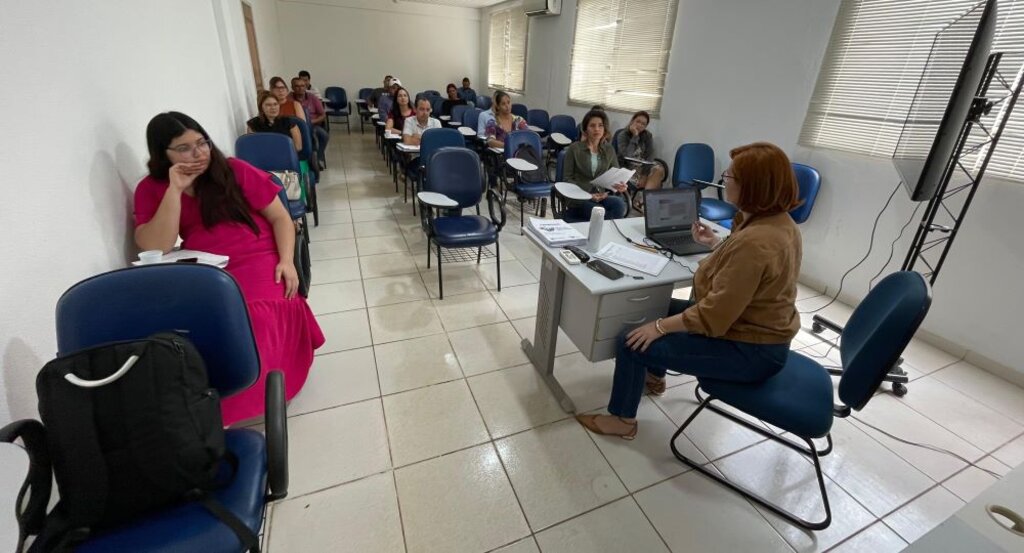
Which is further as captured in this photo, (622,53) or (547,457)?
(622,53)

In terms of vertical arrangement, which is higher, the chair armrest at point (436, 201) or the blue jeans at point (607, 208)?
the chair armrest at point (436, 201)

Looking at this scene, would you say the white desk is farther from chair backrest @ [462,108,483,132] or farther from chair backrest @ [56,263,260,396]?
chair backrest @ [462,108,483,132]

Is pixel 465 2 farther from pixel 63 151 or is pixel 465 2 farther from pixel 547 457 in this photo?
pixel 547 457

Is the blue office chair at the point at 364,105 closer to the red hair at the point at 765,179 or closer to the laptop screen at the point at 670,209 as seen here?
the laptop screen at the point at 670,209

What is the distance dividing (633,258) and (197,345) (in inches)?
66.0

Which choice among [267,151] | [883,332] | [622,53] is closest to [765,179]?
[883,332]

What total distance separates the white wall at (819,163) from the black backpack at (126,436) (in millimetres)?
3919

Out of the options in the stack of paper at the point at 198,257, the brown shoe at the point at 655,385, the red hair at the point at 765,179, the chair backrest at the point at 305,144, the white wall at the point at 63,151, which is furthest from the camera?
the chair backrest at the point at 305,144

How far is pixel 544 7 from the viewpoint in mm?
6539

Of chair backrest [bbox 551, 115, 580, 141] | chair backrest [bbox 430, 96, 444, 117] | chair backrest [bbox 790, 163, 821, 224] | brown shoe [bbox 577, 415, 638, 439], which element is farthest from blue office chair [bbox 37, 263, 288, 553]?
chair backrest [bbox 430, 96, 444, 117]

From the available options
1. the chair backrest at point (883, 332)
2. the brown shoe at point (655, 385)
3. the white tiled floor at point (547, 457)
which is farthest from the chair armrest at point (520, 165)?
the chair backrest at point (883, 332)

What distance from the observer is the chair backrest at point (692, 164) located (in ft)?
12.9

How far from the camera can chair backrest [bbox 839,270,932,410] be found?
1.23 m

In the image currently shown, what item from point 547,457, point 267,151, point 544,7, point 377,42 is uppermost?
point 544,7
